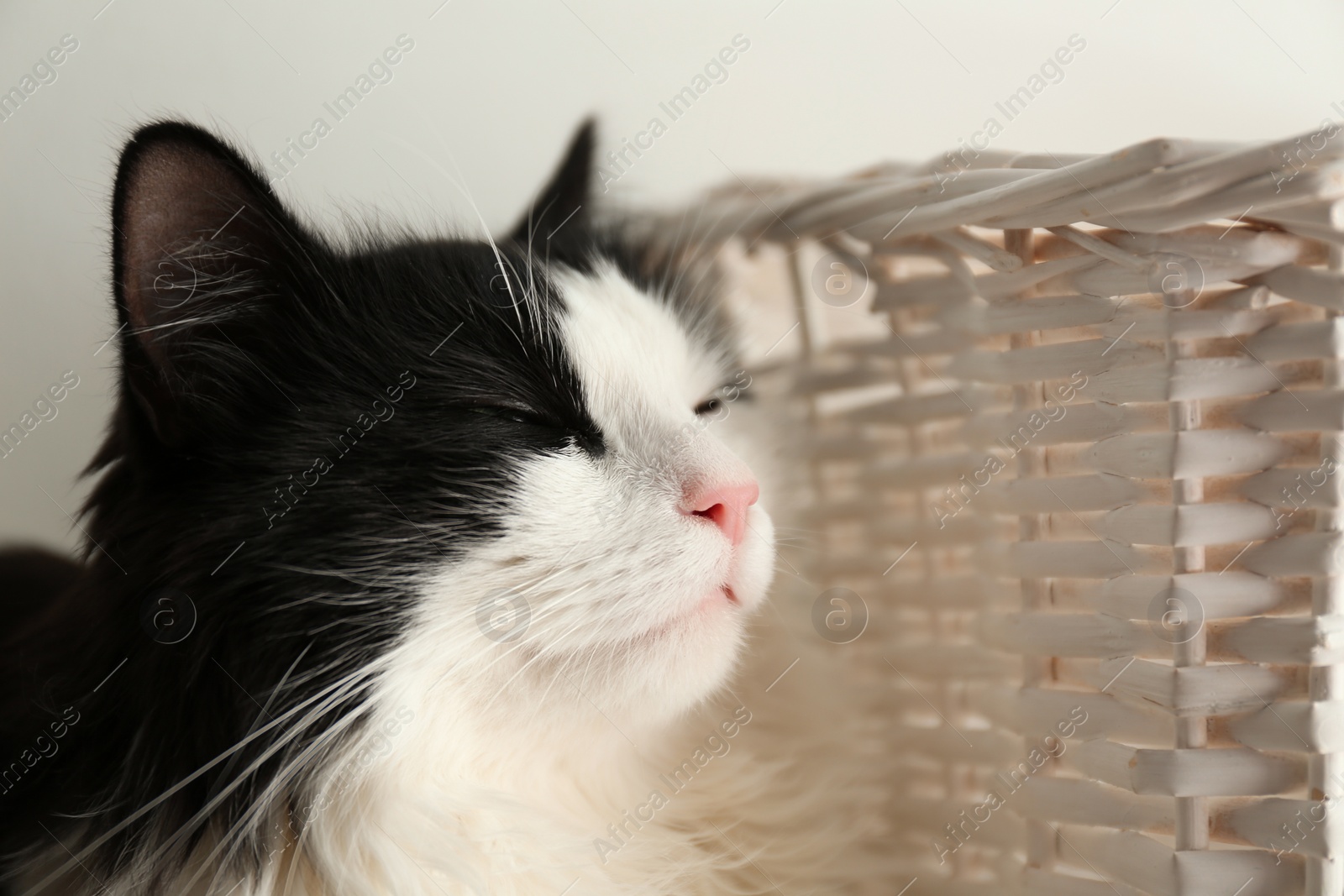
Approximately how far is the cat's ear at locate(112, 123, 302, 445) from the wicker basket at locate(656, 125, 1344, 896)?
2.00 feet

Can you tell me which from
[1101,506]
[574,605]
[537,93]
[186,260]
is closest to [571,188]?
[537,93]

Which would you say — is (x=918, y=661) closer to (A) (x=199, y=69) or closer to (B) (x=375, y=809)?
(B) (x=375, y=809)

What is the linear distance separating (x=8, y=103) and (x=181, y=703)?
0.93 m

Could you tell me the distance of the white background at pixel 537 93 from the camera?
115 centimetres

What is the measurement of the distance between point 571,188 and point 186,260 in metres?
0.54

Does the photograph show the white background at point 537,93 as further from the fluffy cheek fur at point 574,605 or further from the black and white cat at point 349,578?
the fluffy cheek fur at point 574,605

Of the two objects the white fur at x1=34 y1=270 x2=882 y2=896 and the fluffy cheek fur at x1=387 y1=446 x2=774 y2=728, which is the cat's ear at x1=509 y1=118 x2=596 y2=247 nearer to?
the white fur at x1=34 y1=270 x2=882 y2=896

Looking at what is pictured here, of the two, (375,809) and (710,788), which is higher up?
(375,809)

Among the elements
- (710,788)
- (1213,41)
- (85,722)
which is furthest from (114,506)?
(1213,41)

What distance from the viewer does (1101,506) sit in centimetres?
76

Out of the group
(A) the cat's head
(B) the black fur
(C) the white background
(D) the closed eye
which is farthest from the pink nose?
(C) the white background

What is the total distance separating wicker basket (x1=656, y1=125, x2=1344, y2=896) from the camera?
25.3 inches

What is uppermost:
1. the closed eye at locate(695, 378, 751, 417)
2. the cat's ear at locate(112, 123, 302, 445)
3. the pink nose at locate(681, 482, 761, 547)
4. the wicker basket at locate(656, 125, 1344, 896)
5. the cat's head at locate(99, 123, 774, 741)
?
the cat's ear at locate(112, 123, 302, 445)

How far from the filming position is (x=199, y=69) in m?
1.20
